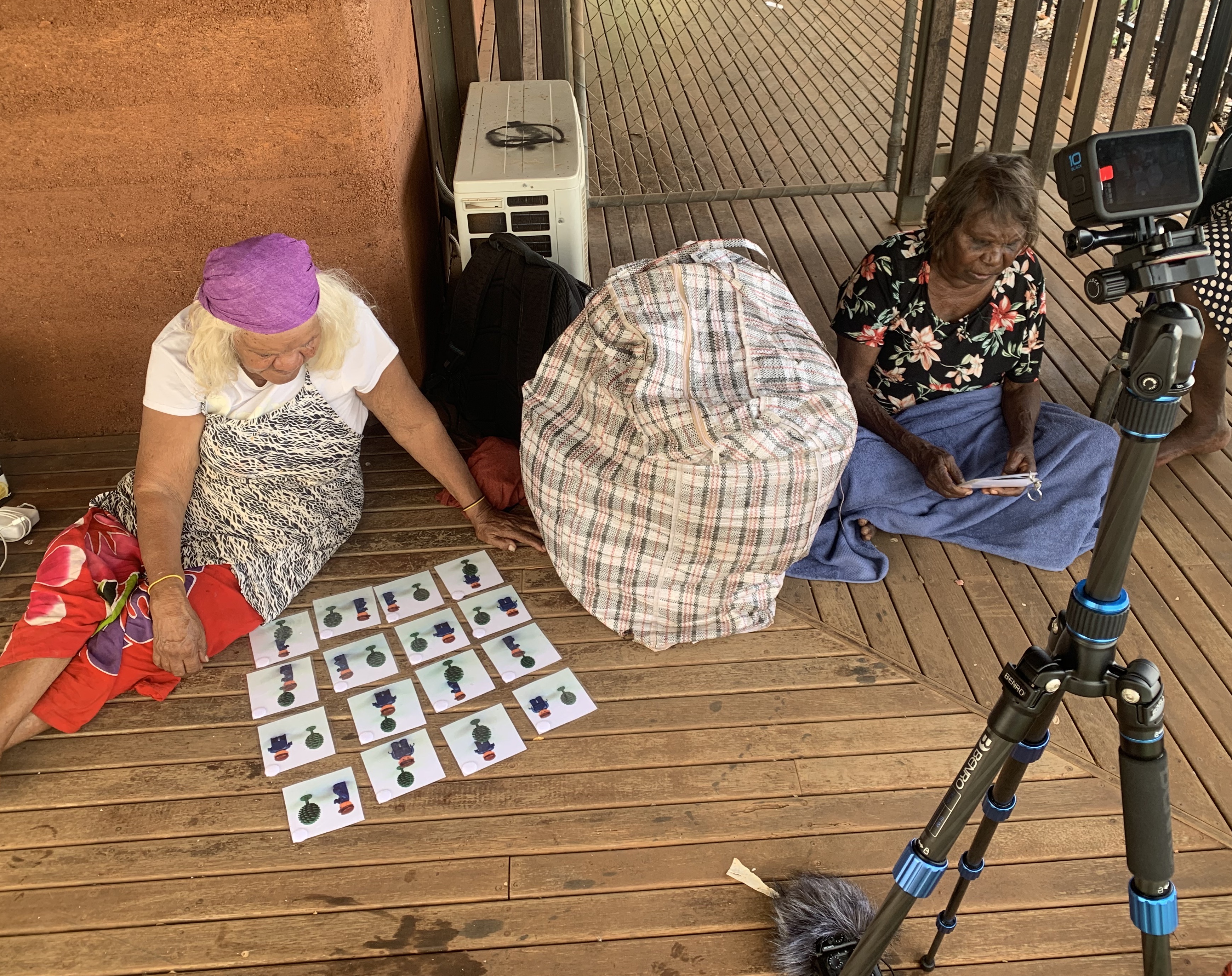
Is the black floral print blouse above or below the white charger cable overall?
above

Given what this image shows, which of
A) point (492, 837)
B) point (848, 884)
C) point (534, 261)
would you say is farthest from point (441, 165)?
point (848, 884)

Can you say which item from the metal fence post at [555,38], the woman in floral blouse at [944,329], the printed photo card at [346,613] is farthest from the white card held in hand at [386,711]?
the metal fence post at [555,38]

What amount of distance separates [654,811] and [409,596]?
902 millimetres

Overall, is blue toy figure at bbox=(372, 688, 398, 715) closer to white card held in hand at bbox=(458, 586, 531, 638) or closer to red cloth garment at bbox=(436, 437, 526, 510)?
white card held in hand at bbox=(458, 586, 531, 638)

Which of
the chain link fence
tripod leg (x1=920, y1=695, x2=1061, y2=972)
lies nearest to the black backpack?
the chain link fence

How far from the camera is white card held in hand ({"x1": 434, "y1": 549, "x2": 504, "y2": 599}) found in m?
2.56

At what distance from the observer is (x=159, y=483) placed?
88.1 inches

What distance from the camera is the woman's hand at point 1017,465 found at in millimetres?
2564

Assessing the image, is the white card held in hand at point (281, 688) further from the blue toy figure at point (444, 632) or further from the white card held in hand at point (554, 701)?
the white card held in hand at point (554, 701)

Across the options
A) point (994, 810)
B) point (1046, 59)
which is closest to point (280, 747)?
point (994, 810)

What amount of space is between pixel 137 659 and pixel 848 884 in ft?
5.47

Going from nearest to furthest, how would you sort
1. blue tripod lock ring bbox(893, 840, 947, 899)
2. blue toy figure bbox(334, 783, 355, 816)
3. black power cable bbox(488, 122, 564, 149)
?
blue tripod lock ring bbox(893, 840, 947, 899)
blue toy figure bbox(334, 783, 355, 816)
black power cable bbox(488, 122, 564, 149)

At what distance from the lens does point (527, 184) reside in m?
2.88

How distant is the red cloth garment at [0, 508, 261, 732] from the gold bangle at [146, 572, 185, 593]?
8 centimetres
